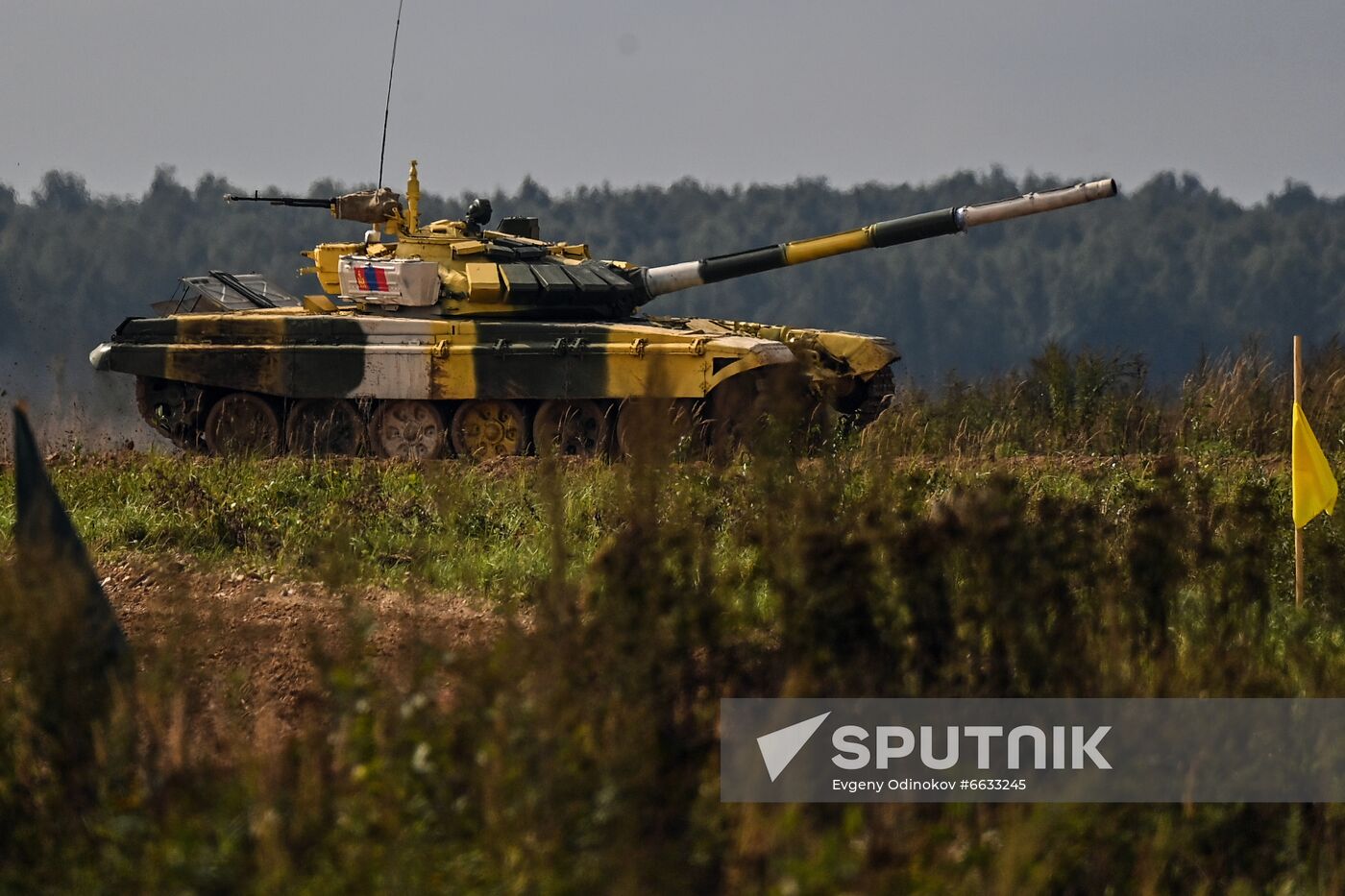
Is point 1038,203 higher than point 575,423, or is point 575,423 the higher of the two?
point 1038,203

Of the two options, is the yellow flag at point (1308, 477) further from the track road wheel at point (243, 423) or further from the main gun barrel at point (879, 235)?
the track road wheel at point (243, 423)

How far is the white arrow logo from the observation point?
5.29 metres

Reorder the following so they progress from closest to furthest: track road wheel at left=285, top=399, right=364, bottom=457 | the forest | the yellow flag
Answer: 1. the yellow flag
2. track road wheel at left=285, top=399, right=364, bottom=457
3. the forest

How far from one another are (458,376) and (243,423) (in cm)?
216

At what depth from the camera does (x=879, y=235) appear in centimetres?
1563

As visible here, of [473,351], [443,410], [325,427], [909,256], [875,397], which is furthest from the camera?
[909,256]

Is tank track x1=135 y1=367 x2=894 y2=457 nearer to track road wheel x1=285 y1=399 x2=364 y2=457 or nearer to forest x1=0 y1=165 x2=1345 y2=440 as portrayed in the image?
track road wheel x1=285 y1=399 x2=364 y2=457

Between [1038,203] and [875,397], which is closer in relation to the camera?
[1038,203]

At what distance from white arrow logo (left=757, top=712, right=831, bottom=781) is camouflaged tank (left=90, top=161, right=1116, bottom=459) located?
27.8 feet

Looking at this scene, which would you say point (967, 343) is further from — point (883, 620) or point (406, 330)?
point (883, 620)

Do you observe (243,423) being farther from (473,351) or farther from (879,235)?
(879,235)

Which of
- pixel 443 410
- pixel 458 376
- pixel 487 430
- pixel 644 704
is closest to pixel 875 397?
pixel 487 430

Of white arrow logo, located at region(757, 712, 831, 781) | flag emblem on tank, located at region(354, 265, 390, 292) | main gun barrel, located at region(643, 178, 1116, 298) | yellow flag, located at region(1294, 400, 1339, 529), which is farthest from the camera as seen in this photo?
flag emblem on tank, located at region(354, 265, 390, 292)

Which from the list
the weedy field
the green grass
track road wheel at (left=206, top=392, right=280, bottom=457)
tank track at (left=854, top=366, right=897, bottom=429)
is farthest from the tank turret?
the green grass
